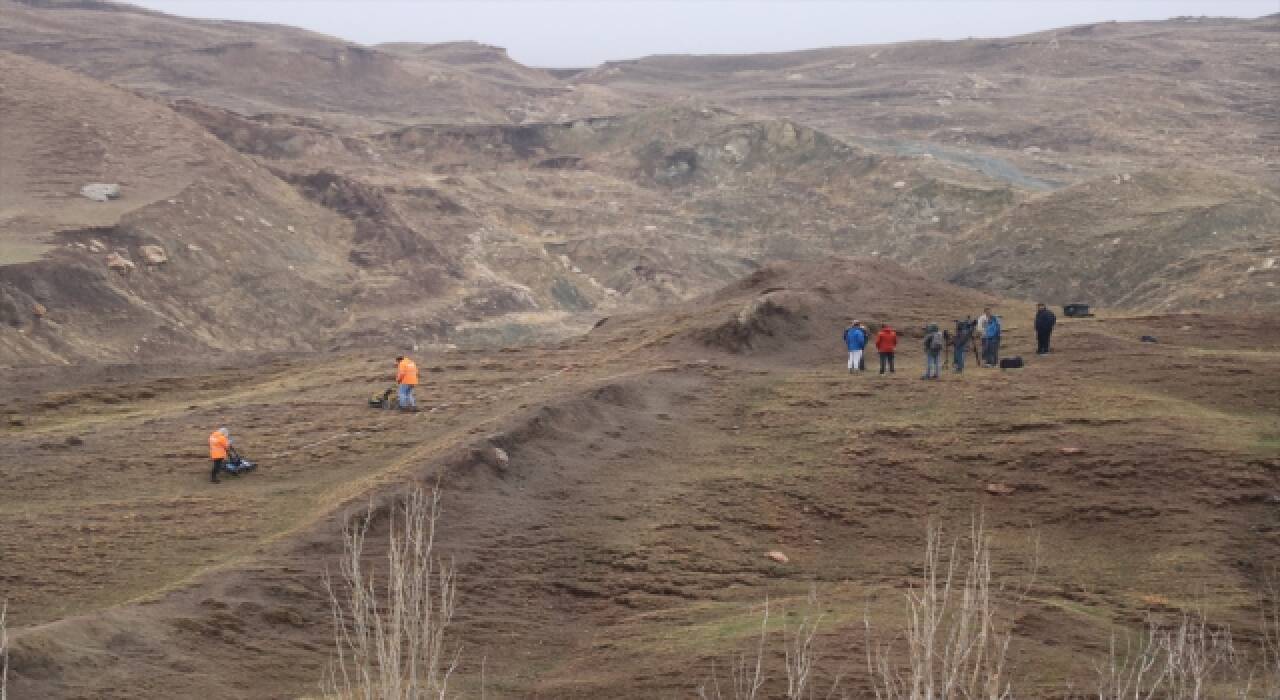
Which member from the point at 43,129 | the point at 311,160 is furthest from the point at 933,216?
the point at 43,129

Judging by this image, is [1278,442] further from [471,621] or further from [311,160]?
[311,160]

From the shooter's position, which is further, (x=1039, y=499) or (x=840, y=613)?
(x=1039, y=499)

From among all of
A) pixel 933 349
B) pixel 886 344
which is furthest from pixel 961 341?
pixel 886 344

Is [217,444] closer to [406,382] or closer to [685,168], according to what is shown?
[406,382]

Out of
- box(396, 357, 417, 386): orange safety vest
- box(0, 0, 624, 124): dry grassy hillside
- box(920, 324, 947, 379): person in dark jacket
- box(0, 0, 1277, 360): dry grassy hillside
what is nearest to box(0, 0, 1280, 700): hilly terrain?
box(0, 0, 1277, 360): dry grassy hillside

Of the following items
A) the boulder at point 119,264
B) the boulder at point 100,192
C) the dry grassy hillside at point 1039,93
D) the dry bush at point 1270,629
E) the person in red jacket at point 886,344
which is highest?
the dry grassy hillside at point 1039,93

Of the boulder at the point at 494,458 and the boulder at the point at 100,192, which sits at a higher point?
the boulder at the point at 100,192

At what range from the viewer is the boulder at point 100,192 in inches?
1695

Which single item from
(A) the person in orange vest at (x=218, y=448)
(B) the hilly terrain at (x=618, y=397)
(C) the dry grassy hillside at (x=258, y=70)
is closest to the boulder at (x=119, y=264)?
(B) the hilly terrain at (x=618, y=397)

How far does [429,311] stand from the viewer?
43.9 meters

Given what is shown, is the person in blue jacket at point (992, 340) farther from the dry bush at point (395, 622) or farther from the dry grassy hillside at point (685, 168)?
the dry grassy hillside at point (685, 168)

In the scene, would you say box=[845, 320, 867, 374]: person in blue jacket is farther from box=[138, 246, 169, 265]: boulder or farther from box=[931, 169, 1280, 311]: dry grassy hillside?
box=[138, 246, 169, 265]: boulder

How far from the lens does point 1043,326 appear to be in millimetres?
23297

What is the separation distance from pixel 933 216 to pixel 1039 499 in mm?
37333
